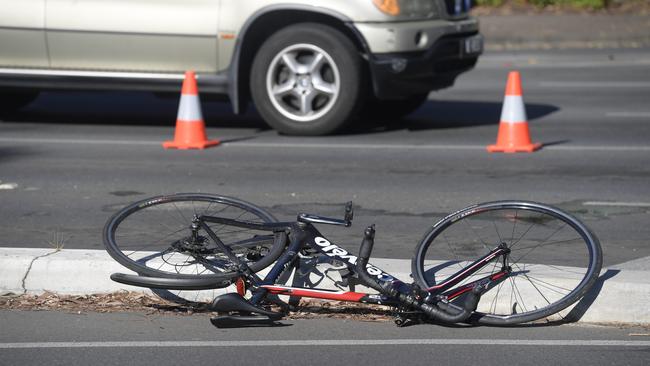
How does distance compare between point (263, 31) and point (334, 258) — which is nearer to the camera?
point (334, 258)

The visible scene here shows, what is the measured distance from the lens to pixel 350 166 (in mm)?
9453

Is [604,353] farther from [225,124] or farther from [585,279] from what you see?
[225,124]

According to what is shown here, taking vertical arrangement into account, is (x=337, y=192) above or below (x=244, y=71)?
below

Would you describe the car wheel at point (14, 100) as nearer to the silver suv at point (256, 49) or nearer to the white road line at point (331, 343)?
the silver suv at point (256, 49)

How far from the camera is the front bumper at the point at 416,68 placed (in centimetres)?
1051

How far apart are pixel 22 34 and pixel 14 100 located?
1766 millimetres

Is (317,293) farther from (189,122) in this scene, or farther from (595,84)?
(595,84)

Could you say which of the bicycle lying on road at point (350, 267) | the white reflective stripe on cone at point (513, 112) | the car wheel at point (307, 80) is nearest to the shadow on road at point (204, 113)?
the car wheel at point (307, 80)

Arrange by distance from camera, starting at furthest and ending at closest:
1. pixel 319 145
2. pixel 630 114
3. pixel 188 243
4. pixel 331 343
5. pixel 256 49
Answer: pixel 630 114 → pixel 256 49 → pixel 319 145 → pixel 188 243 → pixel 331 343

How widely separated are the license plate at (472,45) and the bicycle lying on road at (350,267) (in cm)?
510

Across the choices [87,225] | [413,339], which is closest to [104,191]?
[87,225]

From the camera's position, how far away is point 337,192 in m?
8.39

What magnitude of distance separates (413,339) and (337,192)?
10.8ft

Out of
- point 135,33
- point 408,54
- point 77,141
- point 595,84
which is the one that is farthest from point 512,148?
point 595,84
